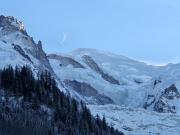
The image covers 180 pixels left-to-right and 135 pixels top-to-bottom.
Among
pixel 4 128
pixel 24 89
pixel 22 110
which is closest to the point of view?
pixel 4 128

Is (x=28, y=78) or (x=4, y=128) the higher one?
(x=28, y=78)

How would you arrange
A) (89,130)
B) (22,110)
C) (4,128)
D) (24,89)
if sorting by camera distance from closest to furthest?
(4,128)
(22,110)
(24,89)
(89,130)

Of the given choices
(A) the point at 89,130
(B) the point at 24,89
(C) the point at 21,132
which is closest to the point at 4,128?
(C) the point at 21,132

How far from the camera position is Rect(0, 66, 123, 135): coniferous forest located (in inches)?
6348

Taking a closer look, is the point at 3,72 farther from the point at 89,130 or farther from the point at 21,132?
the point at 21,132

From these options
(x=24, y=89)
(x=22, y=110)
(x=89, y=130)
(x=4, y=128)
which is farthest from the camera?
(x=89, y=130)

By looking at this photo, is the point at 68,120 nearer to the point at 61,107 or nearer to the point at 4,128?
the point at 61,107

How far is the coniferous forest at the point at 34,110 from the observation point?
161 metres

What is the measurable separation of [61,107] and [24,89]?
33.8ft

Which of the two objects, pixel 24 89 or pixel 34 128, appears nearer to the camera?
pixel 34 128

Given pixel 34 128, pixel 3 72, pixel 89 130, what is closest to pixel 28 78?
pixel 3 72

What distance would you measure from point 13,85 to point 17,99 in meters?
6.37

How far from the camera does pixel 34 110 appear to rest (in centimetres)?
17512

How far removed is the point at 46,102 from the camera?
184 metres
